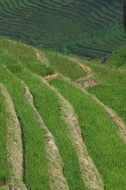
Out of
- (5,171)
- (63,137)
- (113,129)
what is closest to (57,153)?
(63,137)

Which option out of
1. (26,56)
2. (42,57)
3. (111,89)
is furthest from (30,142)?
(42,57)

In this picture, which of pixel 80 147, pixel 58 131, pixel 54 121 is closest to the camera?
pixel 80 147

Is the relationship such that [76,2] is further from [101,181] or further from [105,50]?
[101,181]

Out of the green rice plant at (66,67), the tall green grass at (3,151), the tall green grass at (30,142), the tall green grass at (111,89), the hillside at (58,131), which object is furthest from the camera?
the green rice plant at (66,67)

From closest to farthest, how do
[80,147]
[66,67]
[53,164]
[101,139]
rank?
[53,164]
[80,147]
[101,139]
[66,67]

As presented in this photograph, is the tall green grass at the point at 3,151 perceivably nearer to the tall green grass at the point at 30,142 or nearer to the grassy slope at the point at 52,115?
the tall green grass at the point at 30,142

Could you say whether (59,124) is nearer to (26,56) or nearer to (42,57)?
(26,56)

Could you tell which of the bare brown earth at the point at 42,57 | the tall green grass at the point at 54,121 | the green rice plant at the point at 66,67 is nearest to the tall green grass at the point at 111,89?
the green rice plant at the point at 66,67
